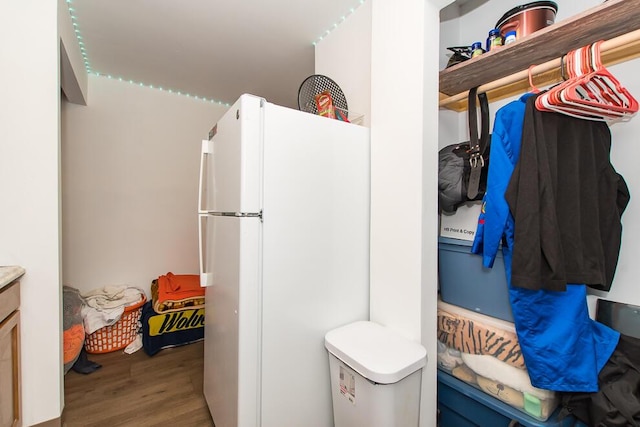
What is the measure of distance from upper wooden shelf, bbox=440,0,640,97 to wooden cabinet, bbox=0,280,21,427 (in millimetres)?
2328

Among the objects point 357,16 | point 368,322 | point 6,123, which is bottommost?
point 368,322

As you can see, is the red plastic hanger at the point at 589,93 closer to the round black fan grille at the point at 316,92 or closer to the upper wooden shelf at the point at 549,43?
the upper wooden shelf at the point at 549,43

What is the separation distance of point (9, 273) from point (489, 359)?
2211 mm

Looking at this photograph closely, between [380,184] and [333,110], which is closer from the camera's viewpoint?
[380,184]

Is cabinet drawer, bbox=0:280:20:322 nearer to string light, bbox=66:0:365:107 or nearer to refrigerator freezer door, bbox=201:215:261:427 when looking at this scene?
refrigerator freezer door, bbox=201:215:261:427

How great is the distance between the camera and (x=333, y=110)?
146 centimetres

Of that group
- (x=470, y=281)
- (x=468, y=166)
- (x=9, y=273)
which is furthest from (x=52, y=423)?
(x=468, y=166)

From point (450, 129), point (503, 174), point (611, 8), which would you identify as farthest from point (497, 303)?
point (611, 8)

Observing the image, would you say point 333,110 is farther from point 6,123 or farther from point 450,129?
point 6,123

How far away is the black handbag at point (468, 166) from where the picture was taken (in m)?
1.30

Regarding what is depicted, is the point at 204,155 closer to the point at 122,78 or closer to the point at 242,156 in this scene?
the point at 242,156

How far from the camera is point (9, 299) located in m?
1.24

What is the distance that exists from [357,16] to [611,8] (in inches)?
47.2

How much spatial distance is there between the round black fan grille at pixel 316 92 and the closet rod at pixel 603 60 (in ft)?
2.15
